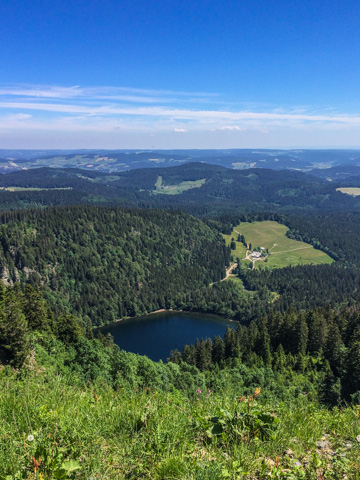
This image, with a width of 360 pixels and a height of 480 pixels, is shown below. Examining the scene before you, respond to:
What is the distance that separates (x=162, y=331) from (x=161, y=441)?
518ft

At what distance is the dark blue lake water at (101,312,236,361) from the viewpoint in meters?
137

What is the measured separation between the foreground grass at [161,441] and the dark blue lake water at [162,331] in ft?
406

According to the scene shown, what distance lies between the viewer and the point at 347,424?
9125 millimetres

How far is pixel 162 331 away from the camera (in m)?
158

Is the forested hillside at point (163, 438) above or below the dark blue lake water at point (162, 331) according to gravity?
above

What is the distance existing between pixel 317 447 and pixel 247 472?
305cm

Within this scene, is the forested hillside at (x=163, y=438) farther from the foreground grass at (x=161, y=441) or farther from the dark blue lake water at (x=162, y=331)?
the dark blue lake water at (x=162, y=331)

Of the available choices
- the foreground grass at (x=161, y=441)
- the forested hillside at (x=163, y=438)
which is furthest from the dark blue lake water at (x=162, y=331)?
the foreground grass at (x=161, y=441)

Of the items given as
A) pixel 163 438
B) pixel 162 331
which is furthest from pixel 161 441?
pixel 162 331

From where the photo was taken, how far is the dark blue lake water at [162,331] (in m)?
137

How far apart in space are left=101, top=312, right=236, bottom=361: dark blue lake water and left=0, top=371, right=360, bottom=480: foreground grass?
124 m

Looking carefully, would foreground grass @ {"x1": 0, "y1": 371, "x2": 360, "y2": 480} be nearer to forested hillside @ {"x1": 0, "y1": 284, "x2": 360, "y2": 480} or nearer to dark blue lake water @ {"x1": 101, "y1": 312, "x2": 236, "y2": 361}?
forested hillside @ {"x1": 0, "y1": 284, "x2": 360, "y2": 480}

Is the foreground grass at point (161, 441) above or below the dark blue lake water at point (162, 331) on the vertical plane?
above

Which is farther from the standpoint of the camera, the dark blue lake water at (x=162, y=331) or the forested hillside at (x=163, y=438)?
the dark blue lake water at (x=162, y=331)
